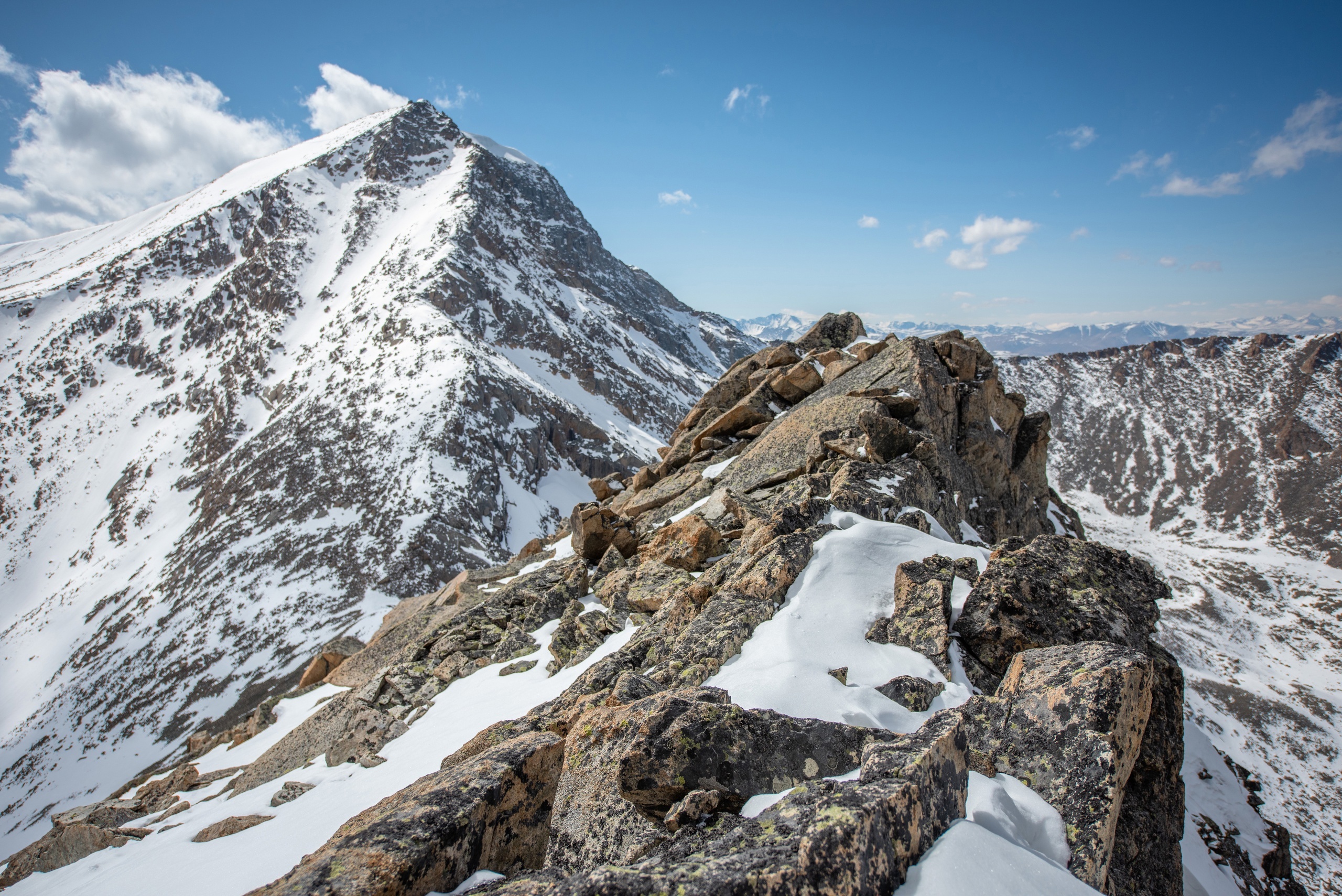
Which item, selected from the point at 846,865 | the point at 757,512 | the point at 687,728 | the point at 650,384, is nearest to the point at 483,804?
the point at 687,728

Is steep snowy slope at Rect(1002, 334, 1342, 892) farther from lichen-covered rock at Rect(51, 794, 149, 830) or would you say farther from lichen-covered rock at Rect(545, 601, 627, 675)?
lichen-covered rock at Rect(51, 794, 149, 830)

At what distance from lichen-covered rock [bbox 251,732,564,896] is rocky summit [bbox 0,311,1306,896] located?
2 cm

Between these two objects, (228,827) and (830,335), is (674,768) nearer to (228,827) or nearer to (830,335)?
(228,827)

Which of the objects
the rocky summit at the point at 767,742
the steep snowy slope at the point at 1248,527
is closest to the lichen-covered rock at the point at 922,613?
the rocky summit at the point at 767,742

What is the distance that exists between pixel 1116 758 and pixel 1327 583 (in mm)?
133431

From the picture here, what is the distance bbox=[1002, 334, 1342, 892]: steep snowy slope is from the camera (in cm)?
4472

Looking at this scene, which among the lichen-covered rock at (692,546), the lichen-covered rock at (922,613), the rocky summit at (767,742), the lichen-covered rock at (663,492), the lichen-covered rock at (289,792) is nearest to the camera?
the rocky summit at (767,742)

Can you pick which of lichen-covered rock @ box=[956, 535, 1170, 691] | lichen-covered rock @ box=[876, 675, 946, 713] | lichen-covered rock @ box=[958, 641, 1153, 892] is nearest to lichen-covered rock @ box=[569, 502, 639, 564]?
lichen-covered rock @ box=[956, 535, 1170, 691]

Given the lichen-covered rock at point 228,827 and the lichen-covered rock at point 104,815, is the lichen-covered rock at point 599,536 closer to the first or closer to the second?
the lichen-covered rock at point 228,827

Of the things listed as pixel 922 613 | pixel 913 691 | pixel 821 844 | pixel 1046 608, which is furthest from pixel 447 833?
pixel 1046 608

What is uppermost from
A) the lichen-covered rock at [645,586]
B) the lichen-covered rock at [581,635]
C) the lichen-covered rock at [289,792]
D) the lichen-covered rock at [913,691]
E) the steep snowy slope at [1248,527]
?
the lichen-covered rock at [913,691]

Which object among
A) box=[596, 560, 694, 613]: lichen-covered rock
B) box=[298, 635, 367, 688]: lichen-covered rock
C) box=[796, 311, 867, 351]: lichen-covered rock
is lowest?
box=[298, 635, 367, 688]: lichen-covered rock

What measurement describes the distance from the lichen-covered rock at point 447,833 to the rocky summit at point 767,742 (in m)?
0.02

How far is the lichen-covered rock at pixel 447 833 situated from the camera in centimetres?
380
